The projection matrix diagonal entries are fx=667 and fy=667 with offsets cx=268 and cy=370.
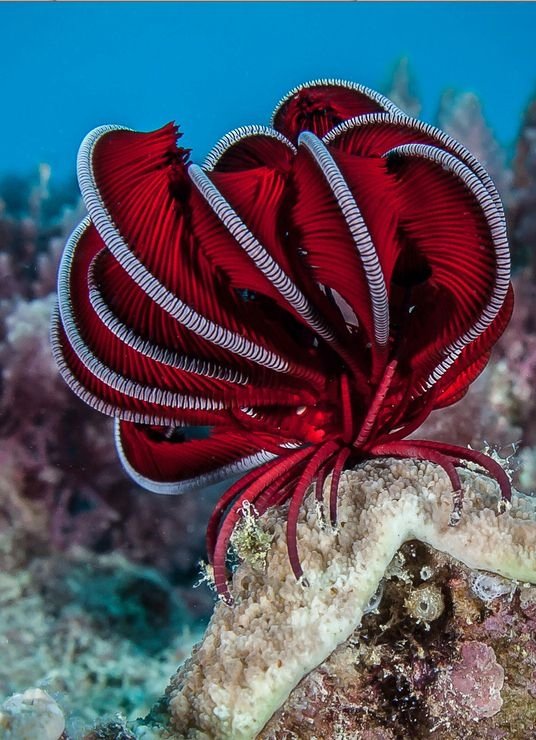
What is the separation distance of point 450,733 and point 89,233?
1.80m

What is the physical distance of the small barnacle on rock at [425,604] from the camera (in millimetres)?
1841

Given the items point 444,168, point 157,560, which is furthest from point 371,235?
point 157,560

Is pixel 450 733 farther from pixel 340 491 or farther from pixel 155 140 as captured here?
pixel 155 140

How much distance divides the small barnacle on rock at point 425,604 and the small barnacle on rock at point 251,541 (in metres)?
0.42

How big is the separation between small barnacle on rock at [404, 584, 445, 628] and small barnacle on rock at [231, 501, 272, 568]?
42 centimetres

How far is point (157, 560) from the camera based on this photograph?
4262mm

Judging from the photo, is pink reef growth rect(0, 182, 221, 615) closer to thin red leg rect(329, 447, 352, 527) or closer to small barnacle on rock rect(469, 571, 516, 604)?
thin red leg rect(329, 447, 352, 527)

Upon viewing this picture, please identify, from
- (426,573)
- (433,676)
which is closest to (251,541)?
(426,573)

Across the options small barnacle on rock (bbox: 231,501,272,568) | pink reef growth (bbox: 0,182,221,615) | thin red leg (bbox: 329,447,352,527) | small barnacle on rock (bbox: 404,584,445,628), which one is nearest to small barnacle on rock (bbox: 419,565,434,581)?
small barnacle on rock (bbox: 404,584,445,628)

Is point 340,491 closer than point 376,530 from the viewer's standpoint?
No

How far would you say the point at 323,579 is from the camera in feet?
5.89

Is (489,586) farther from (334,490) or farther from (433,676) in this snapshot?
(334,490)

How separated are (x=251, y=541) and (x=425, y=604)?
0.51 meters

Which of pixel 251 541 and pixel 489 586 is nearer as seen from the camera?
pixel 489 586
